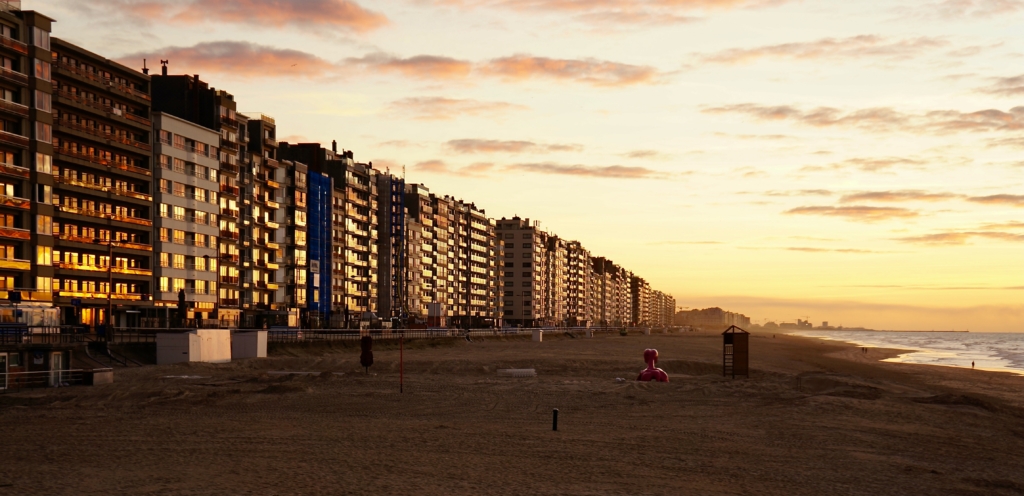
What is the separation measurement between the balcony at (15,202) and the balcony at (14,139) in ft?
14.3

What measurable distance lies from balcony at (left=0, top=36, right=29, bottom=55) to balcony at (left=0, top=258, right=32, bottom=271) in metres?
16.8

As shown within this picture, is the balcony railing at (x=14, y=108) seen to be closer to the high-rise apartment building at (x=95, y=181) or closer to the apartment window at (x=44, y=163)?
the high-rise apartment building at (x=95, y=181)

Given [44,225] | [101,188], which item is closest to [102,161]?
[101,188]

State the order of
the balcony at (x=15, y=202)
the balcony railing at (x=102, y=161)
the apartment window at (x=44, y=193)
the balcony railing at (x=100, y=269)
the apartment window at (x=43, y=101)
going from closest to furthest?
the balcony at (x=15, y=202)
the apartment window at (x=43, y=101)
the apartment window at (x=44, y=193)
the balcony railing at (x=100, y=269)
the balcony railing at (x=102, y=161)

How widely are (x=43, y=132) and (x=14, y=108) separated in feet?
12.3

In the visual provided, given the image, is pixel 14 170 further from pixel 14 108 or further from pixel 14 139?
pixel 14 108

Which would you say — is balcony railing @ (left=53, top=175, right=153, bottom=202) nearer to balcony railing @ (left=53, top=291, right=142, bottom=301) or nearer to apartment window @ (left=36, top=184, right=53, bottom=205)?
apartment window @ (left=36, top=184, right=53, bottom=205)

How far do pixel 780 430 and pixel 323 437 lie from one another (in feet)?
46.4

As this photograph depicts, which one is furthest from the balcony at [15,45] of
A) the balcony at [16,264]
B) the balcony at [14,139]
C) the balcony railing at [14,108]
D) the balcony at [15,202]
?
the balcony at [16,264]

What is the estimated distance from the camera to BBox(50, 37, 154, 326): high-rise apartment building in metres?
85.2

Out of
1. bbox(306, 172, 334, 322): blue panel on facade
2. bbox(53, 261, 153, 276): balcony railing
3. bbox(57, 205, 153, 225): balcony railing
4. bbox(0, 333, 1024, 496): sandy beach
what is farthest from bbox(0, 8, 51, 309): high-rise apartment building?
bbox(306, 172, 334, 322): blue panel on facade

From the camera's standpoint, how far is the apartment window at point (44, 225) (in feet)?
257

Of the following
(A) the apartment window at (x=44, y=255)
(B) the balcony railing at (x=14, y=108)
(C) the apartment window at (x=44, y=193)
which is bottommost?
(A) the apartment window at (x=44, y=255)

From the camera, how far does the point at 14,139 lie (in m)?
75.9
